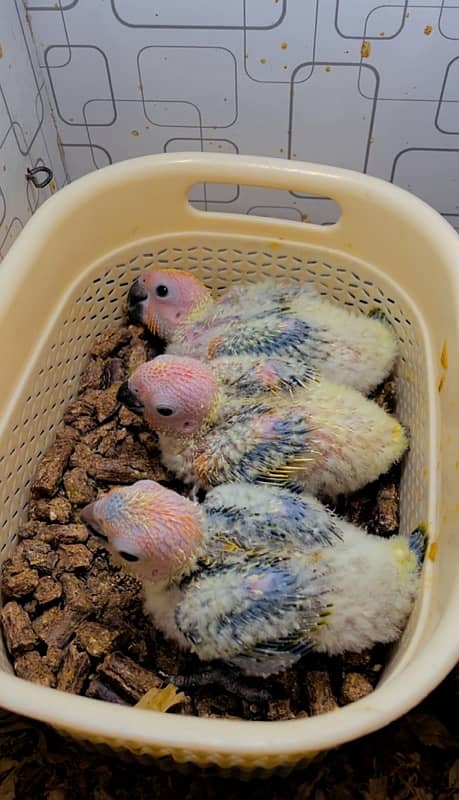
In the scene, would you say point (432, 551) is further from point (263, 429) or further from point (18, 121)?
point (18, 121)

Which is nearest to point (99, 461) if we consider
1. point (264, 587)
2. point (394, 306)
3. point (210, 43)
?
point (264, 587)

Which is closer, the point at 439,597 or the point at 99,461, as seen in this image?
the point at 439,597

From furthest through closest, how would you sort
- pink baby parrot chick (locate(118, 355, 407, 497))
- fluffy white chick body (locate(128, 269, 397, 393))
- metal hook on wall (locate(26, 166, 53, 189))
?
1. metal hook on wall (locate(26, 166, 53, 189))
2. fluffy white chick body (locate(128, 269, 397, 393))
3. pink baby parrot chick (locate(118, 355, 407, 497))

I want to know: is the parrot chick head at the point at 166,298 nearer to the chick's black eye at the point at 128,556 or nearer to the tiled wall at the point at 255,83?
the tiled wall at the point at 255,83

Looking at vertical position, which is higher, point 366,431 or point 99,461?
point 366,431

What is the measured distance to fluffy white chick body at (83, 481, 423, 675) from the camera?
785 mm

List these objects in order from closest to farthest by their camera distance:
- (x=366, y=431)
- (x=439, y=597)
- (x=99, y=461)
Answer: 1. (x=439, y=597)
2. (x=366, y=431)
3. (x=99, y=461)

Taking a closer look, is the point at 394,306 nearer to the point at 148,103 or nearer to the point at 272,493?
the point at 272,493

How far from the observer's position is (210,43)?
1.08 meters

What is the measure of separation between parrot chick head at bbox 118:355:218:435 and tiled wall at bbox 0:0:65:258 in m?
0.31

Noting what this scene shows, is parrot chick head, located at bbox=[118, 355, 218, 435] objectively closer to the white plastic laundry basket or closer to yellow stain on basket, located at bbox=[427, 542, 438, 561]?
the white plastic laundry basket

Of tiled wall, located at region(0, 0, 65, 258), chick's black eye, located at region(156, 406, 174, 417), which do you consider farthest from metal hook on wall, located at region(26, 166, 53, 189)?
chick's black eye, located at region(156, 406, 174, 417)

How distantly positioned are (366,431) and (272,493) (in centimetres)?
15

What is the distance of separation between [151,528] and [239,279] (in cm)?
55
